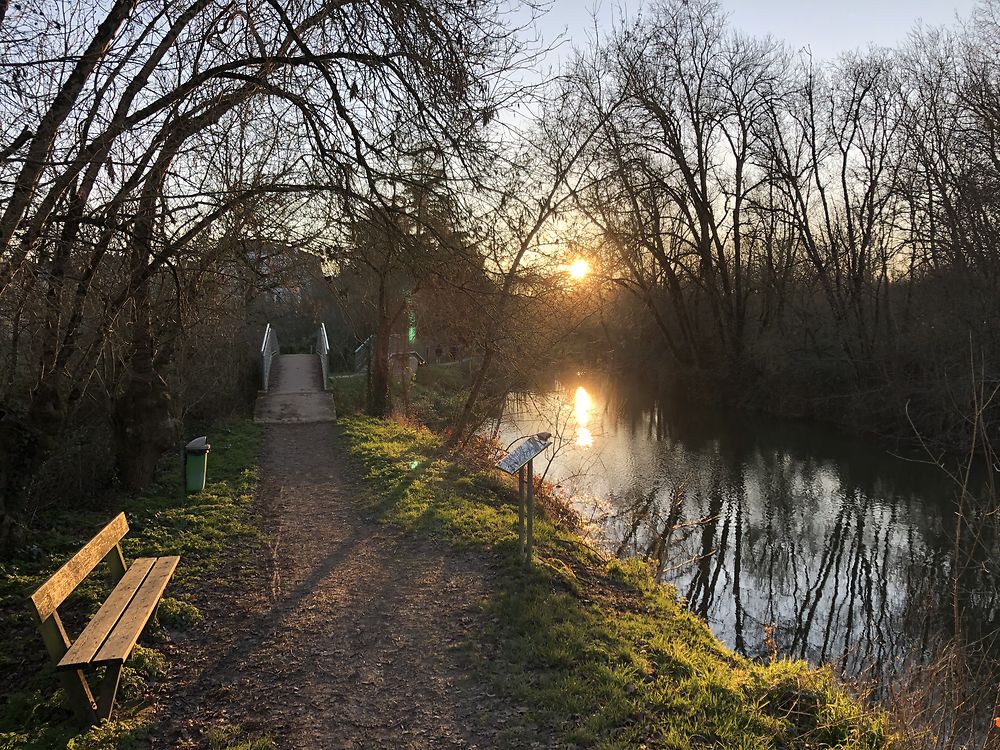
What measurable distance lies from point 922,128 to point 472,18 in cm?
1874

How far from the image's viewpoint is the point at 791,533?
11367mm

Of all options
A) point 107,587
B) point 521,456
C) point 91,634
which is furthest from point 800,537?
point 91,634

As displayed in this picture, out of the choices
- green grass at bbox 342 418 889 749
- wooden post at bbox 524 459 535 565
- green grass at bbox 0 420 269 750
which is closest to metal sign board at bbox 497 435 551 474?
wooden post at bbox 524 459 535 565

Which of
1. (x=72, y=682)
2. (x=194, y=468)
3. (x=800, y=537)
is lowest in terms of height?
(x=800, y=537)

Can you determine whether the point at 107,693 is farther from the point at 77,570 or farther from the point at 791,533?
the point at 791,533

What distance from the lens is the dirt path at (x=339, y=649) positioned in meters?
4.11

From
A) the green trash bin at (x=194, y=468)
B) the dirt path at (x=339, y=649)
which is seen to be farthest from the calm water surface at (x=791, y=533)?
the green trash bin at (x=194, y=468)

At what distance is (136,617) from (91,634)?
1.03ft

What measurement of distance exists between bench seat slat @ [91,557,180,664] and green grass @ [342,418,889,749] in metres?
2.18

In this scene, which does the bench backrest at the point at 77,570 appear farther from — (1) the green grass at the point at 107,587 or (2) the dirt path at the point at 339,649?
(2) the dirt path at the point at 339,649

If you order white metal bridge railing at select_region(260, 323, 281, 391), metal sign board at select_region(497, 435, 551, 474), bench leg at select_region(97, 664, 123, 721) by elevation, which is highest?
white metal bridge railing at select_region(260, 323, 281, 391)

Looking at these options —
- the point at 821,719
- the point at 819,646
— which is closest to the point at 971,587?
the point at 819,646

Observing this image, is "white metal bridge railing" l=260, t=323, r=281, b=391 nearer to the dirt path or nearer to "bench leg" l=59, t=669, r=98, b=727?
the dirt path

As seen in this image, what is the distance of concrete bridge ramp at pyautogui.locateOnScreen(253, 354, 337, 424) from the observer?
1596 cm
